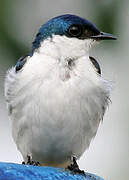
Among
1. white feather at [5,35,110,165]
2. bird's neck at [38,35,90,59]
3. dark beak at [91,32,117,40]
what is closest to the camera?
white feather at [5,35,110,165]

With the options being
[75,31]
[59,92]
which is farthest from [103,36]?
[59,92]

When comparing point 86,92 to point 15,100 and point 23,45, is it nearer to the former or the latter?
point 15,100

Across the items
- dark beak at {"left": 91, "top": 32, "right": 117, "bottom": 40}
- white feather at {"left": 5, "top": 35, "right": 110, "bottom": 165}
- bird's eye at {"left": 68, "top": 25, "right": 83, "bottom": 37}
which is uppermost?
bird's eye at {"left": 68, "top": 25, "right": 83, "bottom": 37}

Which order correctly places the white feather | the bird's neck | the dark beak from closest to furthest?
1. the white feather
2. the bird's neck
3. the dark beak

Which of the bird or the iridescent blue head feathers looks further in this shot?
the iridescent blue head feathers

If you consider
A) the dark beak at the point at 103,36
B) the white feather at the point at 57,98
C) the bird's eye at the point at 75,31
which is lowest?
the white feather at the point at 57,98

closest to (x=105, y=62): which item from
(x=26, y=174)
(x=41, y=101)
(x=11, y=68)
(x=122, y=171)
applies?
(x=122, y=171)

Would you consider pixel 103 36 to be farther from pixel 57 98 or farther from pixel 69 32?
pixel 57 98
